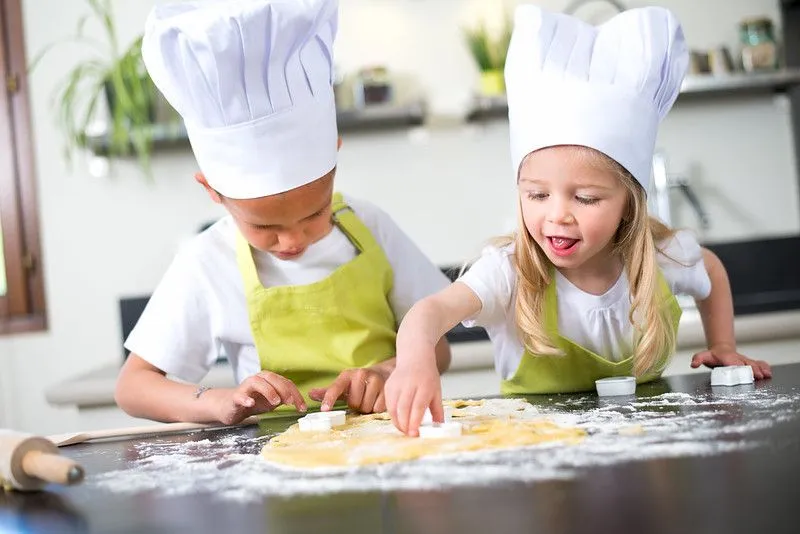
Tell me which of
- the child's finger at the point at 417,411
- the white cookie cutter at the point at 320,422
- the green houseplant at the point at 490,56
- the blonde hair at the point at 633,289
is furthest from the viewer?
the green houseplant at the point at 490,56

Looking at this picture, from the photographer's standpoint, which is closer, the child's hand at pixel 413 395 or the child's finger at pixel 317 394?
the child's hand at pixel 413 395

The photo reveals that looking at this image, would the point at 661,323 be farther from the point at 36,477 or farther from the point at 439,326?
the point at 36,477

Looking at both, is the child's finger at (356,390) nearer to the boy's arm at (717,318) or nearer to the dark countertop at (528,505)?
the dark countertop at (528,505)

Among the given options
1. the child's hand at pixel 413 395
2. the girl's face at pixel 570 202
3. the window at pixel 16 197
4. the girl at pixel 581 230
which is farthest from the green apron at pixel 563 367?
the window at pixel 16 197

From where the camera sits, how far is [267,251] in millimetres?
1362

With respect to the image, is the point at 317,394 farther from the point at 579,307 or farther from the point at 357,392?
the point at 579,307

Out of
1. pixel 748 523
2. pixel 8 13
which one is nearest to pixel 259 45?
pixel 748 523

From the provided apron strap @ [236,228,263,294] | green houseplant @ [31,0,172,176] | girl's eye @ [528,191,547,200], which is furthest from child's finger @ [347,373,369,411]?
green houseplant @ [31,0,172,176]

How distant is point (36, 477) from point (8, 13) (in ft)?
7.23

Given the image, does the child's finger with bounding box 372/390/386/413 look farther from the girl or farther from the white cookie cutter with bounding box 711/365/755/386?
the white cookie cutter with bounding box 711/365/755/386

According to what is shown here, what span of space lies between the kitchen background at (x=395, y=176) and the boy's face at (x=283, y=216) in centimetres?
145

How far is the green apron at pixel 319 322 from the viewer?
4.40 ft

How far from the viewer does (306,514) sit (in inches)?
26.4

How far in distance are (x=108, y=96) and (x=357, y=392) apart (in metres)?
1.66
